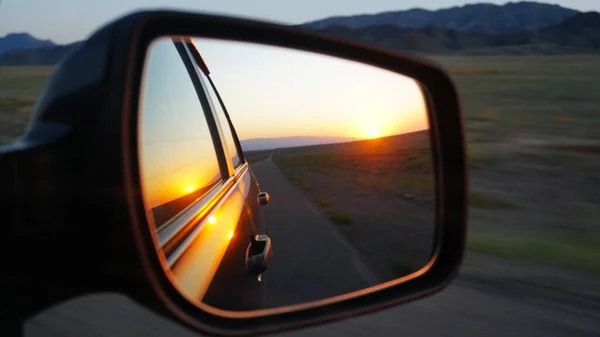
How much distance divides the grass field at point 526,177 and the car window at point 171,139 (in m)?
0.25

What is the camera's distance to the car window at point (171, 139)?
1.70 metres

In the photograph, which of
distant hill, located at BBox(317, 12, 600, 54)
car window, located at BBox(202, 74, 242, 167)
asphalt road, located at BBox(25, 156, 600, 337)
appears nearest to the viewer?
car window, located at BBox(202, 74, 242, 167)

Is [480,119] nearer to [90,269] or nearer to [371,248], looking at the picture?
[371,248]

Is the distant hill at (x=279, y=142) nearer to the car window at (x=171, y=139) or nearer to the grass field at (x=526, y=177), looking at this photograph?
the grass field at (x=526, y=177)

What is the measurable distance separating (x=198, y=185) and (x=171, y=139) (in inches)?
11.2

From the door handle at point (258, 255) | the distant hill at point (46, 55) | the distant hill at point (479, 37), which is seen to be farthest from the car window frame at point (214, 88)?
the distant hill at point (479, 37)

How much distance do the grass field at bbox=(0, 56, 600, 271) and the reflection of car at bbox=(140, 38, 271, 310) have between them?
260 millimetres

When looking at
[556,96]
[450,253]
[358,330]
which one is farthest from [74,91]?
[556,96]

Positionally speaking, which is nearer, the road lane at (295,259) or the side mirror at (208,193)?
the side mirror at (208,193)

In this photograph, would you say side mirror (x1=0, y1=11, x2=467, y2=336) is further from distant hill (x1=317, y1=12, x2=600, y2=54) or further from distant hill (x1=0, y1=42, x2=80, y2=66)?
distant hill (x1=317, y1=12, x2=600, y2=54)

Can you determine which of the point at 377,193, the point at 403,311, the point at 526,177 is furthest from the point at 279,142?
the point at 526,177

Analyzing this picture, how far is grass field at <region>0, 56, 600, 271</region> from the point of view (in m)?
5.17

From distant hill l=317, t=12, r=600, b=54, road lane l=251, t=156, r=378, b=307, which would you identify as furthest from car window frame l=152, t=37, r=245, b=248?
distant hill l=317, t=12, r=600, b=54

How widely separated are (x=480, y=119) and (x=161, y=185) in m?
18.3
